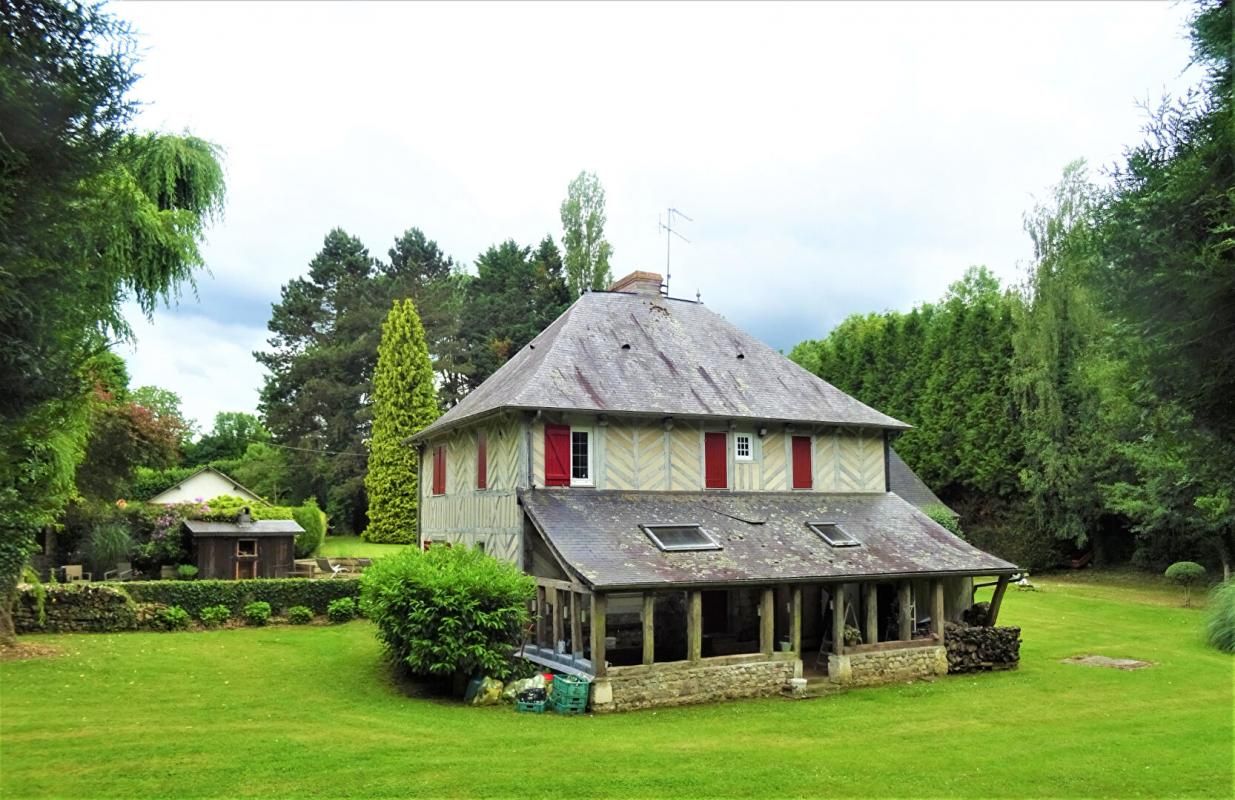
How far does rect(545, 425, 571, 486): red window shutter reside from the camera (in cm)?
1728

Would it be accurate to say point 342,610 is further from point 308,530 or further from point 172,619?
point 308,530

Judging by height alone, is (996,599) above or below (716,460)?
below

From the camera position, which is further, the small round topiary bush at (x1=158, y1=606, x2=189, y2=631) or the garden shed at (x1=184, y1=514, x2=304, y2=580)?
the garden shed at (x1=184, y1=514, x2=304, y2=580)

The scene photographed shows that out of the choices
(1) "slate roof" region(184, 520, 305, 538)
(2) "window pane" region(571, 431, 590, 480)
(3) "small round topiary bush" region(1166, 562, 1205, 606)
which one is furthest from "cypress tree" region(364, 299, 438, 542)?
(3) "small round topiary bush" region(1166, 562, 1205, 606)

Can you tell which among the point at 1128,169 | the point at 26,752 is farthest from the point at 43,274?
the point at 1128,169

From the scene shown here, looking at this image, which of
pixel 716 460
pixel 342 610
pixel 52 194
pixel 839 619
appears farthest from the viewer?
pixel 342 610

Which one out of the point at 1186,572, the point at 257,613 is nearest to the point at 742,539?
the point at 257,613

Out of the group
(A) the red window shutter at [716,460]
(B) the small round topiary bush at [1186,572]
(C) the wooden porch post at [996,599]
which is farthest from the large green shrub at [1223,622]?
(A) the red window shutter at [716,460]

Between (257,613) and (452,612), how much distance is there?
31.1ft

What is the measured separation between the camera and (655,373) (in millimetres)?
19656

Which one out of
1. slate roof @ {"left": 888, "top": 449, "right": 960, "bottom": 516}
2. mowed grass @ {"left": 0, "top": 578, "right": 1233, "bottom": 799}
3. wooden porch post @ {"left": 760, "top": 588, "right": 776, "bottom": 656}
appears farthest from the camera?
slate roof @ {"left": 888, "top": 449, "right": 960, "bottom": 516}

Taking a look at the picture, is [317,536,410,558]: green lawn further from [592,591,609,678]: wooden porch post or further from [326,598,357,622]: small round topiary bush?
[592,591,609,678]: wooden porch post

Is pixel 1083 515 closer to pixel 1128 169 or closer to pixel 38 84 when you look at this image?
pixel 1128 169

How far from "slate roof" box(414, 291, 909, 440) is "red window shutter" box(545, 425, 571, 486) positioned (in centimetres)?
56
